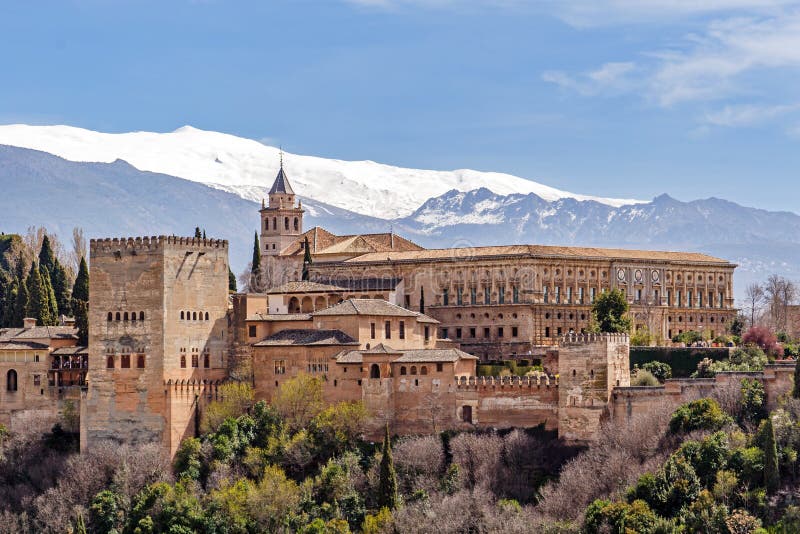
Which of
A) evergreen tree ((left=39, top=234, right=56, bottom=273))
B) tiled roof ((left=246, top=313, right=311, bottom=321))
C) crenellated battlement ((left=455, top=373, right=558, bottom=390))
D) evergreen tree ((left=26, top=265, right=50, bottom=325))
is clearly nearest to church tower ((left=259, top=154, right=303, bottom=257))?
evergreen tree ((left=39, top=234, right=56, bottom=273))

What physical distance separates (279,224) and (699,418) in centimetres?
5979

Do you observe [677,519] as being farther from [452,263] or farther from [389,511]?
[452,263]

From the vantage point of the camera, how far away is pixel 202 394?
70688mm

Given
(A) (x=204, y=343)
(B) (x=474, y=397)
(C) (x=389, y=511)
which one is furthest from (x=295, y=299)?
(C) (x=389, y=511)

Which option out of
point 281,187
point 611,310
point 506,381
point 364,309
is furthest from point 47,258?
point 506,381

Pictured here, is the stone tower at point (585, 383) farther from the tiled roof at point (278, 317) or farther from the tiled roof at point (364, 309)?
the tiled roof at point (278, 317)

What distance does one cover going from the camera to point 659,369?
75.2 metres

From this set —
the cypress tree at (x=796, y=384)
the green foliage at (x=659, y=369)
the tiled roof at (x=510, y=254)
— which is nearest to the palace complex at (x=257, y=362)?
the cypress tree at (x=796, y=384)

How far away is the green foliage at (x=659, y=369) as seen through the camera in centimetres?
7481

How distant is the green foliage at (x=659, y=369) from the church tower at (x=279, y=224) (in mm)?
43890

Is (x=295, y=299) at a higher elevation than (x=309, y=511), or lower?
higher

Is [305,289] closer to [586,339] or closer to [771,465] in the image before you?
[586,339]

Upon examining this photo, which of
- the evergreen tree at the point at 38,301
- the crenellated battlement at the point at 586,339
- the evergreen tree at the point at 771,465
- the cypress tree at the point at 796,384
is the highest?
the evergreen tree at the point at 38,301

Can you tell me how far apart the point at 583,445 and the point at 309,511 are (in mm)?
11982
